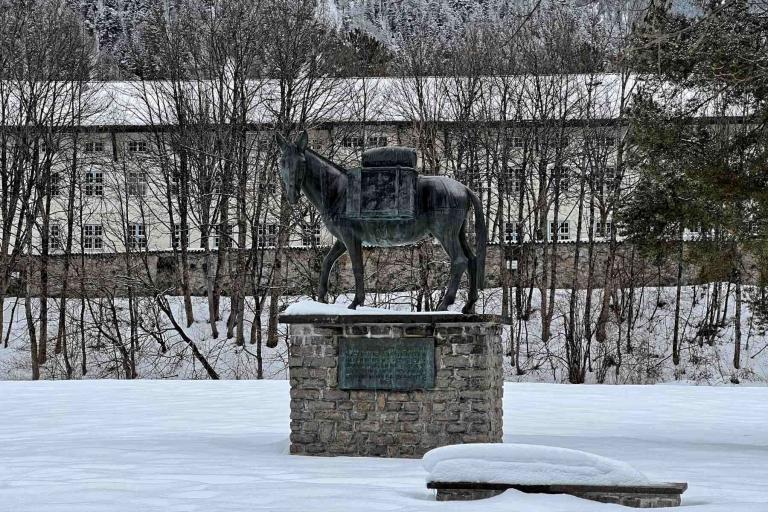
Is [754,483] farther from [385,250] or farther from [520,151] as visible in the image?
[520,151]

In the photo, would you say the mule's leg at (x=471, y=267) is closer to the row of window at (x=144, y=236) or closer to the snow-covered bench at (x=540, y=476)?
the snow-covered bench at (x=540, y=476)

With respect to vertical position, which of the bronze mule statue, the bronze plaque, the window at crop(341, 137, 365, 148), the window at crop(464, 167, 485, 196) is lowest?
the bronze plaque

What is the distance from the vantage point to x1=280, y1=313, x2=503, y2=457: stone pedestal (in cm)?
1045

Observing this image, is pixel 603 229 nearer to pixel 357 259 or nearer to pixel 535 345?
pixel 535 345

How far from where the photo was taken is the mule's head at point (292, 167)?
11.4 m

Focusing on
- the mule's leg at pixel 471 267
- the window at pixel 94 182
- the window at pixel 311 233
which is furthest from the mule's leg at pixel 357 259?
the window at pixel 94 182

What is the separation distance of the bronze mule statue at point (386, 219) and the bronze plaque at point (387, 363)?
22.2 inches

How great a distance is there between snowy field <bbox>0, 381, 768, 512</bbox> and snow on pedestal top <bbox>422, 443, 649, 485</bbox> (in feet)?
0.53

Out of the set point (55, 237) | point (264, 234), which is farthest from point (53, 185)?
point (264, 234)

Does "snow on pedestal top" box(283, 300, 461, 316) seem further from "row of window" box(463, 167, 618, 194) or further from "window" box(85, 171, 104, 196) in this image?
"window" box(85, 171, 104, 196)

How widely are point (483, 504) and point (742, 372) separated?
81.6 ft

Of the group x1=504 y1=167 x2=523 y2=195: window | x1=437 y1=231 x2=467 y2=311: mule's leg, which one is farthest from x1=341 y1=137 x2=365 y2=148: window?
x1=437 y1=231 x2=467 y2=311: mule's leg

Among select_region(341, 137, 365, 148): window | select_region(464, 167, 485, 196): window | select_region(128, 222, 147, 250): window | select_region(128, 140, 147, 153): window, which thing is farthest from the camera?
select_region(128, 222, 147, 250): window

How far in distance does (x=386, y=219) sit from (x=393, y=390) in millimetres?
1894
